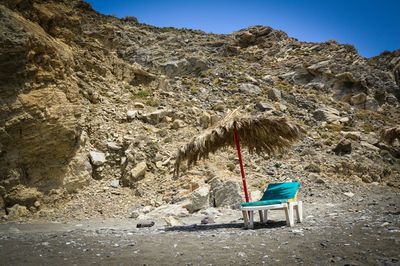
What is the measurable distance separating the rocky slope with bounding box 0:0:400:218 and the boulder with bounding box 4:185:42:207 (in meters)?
0.04

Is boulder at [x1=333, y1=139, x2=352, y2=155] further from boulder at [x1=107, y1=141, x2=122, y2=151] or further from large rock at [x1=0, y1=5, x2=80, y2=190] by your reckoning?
large rock at [x1=0, y1=5, x2=80, y2=190]

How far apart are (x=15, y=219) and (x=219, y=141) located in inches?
295

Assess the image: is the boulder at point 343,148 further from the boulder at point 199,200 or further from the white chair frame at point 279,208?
the white chair frame at point 279,208

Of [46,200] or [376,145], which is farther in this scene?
[376,145]

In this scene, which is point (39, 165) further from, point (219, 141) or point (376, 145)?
point (376, 145)

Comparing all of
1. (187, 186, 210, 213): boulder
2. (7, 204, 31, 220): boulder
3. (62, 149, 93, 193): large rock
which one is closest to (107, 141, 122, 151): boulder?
(62, 149, 93, 193): large rock

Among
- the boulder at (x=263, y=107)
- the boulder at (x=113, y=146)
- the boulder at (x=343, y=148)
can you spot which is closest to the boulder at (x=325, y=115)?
the boulder at (x=263, y=107)

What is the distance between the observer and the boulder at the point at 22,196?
11.3m

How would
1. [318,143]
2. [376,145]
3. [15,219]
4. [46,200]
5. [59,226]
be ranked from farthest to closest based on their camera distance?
[376,145] < [318,143] < [46,200] < [15,219] < [59,226]

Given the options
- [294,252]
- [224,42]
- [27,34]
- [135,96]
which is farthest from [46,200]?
[224,42]

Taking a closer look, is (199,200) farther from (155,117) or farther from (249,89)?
(249,89)

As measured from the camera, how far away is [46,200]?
11.7 meters

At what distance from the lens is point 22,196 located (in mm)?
11430

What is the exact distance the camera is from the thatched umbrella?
8039 mm
